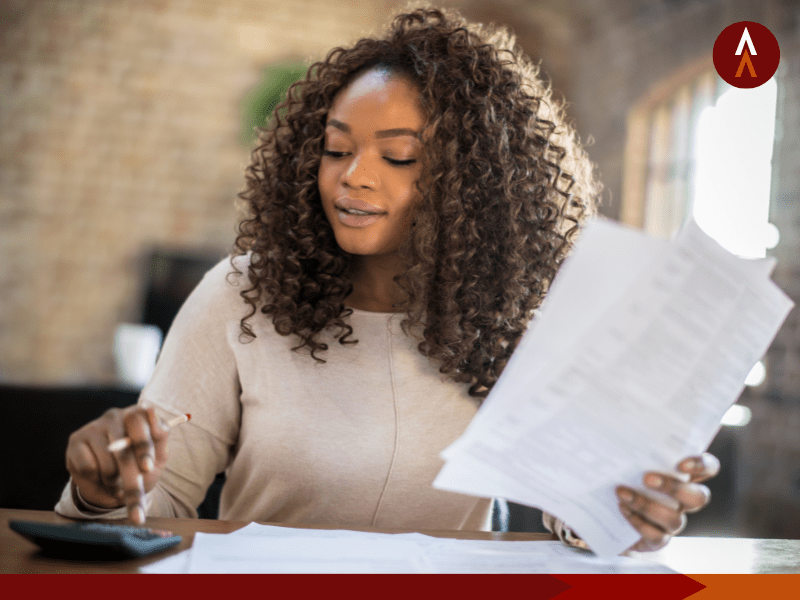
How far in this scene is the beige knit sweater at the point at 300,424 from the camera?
107 centimetres

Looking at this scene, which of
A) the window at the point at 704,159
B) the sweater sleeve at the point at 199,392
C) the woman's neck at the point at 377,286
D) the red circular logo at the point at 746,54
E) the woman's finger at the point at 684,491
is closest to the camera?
the woman's finger at the point at 684,491

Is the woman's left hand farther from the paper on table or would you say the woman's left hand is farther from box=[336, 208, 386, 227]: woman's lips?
box=[336, 208, 386, 227]: woman's lips

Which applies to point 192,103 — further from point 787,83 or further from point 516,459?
point 516,459

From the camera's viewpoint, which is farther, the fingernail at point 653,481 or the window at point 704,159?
the window at point 704,159

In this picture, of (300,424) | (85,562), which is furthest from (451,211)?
(85,562)

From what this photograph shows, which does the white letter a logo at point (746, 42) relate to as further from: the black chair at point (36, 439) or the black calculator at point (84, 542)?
the black calculator at point (84, 542)

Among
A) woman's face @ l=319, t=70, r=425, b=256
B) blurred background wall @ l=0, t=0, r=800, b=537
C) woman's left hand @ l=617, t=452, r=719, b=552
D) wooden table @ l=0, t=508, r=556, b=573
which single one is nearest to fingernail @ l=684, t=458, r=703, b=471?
woman's left hand @ l=617, t=452, r=719, b=552

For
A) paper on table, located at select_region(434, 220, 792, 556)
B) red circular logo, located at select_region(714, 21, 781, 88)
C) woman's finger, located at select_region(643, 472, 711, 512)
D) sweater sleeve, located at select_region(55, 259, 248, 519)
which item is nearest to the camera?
paper on table, located at select_region(434, 220, 792, 556)

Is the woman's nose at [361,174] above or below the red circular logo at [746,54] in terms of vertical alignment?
below

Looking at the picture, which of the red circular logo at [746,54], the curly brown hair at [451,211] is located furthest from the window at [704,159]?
the curly brown hair at [451,211]

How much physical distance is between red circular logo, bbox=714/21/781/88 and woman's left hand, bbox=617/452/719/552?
11.9 ft

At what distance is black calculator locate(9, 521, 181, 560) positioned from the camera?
25.2 inches

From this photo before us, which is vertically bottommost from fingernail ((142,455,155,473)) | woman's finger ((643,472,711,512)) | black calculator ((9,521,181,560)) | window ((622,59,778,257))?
black calculator ((9,521,181,560))

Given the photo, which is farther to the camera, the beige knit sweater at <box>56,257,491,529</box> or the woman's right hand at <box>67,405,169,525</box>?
the beige knit sweater at <box>56,257,491,529</box>
